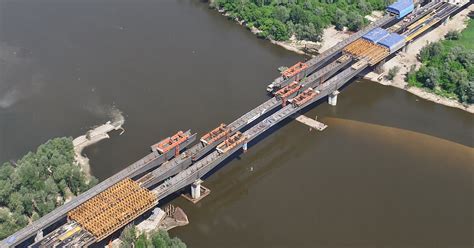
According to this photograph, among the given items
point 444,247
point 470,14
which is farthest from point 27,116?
point 470,14

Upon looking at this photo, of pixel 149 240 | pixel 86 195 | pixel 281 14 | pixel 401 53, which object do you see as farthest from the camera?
pixel 281 14

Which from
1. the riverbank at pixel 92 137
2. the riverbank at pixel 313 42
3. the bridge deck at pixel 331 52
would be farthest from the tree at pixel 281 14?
the riverbank at pixel 92 137

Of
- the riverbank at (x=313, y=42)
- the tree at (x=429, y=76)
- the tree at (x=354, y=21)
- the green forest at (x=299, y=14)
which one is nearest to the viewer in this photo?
the tree at (x=429, y=76)

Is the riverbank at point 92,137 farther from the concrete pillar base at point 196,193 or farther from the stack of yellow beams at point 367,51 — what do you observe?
the stack of yellow beams at point 367,51

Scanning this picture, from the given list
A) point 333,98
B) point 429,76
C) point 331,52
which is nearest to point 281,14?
point 331,52

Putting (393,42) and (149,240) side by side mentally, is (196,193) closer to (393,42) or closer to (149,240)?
(149,240)

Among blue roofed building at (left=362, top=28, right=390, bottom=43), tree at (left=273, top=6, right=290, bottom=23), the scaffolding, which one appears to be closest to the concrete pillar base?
the scaffolding

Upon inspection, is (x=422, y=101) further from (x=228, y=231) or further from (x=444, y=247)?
(x=228, y=231)

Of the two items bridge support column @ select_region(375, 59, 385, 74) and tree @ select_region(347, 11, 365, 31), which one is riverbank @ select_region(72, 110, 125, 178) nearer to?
bridge support column @ select_region(375, 59, 385, 74)
